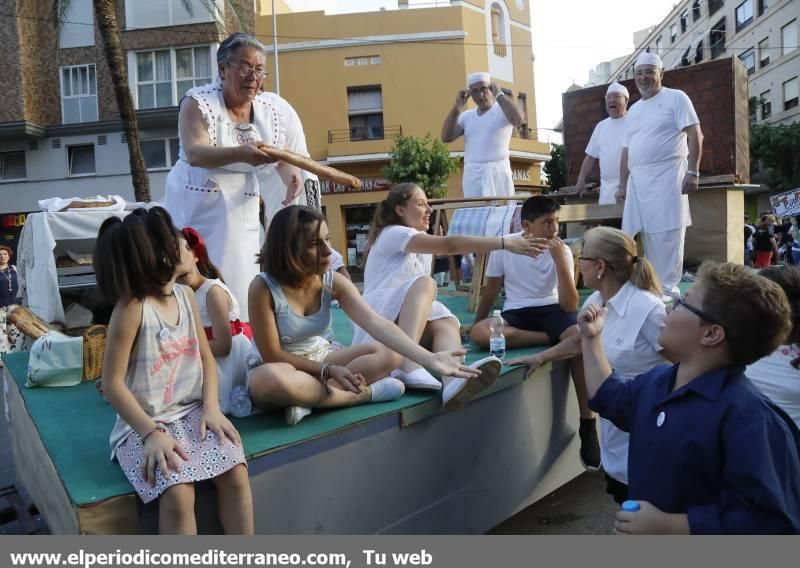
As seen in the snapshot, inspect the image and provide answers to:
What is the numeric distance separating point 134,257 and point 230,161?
3.85 ft

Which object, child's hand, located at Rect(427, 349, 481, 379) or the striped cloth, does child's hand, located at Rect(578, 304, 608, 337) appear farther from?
the striped cloth

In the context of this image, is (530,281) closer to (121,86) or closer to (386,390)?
(386,390)

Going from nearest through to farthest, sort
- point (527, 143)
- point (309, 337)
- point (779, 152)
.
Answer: point (309, 337) < point (527, 143) < point (779, 152)

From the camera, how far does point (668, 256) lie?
18.1ft

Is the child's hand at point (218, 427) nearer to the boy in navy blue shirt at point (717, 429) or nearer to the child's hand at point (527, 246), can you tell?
the boy in navy blue shirt at point (717, 429)

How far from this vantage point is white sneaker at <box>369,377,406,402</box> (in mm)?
2699

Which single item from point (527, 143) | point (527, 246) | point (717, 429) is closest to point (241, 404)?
point (527, 246)

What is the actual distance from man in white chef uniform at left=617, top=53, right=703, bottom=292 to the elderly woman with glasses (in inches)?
123

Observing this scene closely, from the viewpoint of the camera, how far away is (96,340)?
12.1ft

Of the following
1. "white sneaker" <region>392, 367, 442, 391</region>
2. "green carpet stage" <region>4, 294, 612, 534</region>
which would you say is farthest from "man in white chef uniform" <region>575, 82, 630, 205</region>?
"white sneaker" <region>392, 367, 442, 391</region>

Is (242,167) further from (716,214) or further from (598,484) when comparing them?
(716,214)

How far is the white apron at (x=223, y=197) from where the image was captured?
3475mm

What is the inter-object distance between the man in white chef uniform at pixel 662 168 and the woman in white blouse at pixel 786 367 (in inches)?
122

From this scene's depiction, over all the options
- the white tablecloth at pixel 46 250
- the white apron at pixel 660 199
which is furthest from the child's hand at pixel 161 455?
the white apron at pixel 660 199
